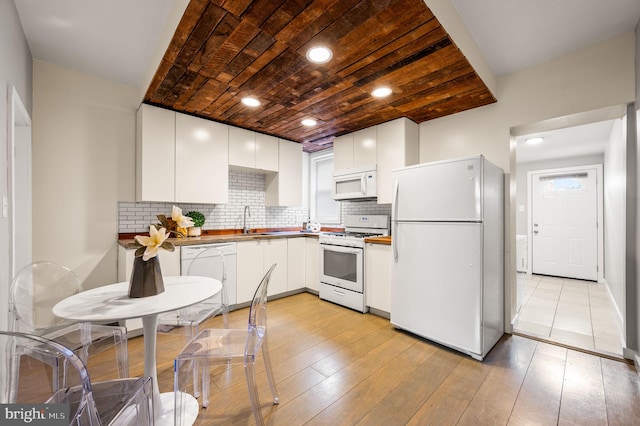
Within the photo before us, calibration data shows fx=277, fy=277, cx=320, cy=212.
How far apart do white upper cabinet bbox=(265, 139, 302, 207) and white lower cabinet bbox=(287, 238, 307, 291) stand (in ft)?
2.05

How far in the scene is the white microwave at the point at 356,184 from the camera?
135 inches

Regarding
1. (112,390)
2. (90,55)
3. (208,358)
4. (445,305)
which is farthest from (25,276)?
(445,305)


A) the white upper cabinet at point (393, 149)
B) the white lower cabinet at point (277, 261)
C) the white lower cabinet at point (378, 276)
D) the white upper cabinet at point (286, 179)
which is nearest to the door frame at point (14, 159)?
the white lower cabinet at point (277, 261)

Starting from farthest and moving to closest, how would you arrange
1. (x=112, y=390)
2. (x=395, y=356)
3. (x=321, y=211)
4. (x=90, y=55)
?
(x=321, y=211), (x=90, y=55), (x=395, y=356), (x=112, y=390)

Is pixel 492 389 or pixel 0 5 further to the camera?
pixel 492 389

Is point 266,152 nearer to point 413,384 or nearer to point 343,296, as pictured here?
point 343,296

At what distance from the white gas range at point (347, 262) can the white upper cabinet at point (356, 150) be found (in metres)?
0.73

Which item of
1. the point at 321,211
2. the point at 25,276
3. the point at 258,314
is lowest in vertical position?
the point at 258,314

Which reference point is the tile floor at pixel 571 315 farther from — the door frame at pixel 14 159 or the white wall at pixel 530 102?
the door frame at pixel 14 159

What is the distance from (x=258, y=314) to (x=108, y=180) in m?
2.43

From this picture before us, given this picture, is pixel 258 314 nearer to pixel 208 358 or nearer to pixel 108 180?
pixel 208 358

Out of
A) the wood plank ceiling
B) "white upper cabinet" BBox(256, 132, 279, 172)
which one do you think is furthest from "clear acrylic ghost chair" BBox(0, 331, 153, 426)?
"white upper cabinet" BBox(256, 132, 279, 172)

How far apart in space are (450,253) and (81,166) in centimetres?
355

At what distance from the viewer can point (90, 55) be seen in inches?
96.5
